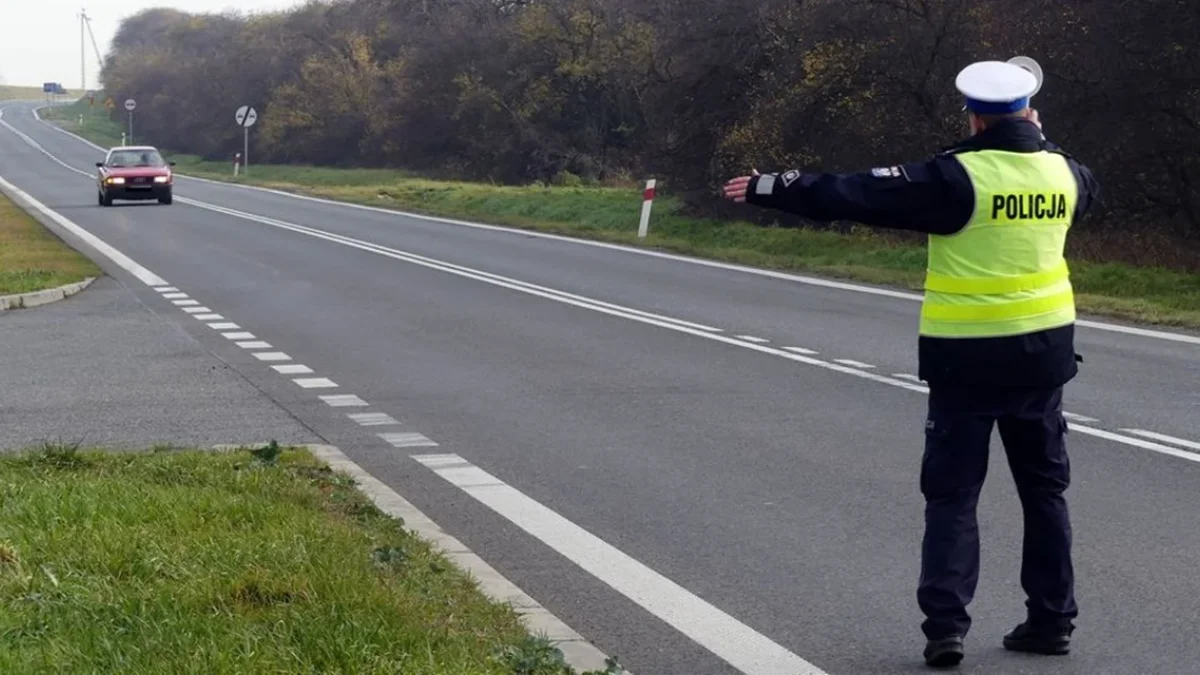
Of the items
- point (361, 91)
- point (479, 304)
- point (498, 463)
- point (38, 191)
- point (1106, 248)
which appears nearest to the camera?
point (498, 463)

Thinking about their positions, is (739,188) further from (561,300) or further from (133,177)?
(133,177)

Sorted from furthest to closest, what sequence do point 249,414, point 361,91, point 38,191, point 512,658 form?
1. point 361,91
2. point 38,191
3. point 249,414
4. point 512,658

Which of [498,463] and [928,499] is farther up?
[928,499]

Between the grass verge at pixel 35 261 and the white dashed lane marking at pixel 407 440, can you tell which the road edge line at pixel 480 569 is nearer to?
the white dashed lane marking at pixel 407 440

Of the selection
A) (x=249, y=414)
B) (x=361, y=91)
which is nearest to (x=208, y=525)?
(x=249, y=414)

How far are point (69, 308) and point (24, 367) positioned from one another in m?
5.34

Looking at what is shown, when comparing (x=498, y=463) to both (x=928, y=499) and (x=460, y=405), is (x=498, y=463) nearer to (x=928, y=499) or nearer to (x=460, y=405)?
(x=460, y=405)

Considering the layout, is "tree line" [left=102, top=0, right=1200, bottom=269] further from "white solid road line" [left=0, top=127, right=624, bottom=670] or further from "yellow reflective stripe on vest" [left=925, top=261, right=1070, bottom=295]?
"yellow reflective stripe on vest" [left=925, top=261, right=1070, bottom=295]

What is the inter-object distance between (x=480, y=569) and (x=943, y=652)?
1968mm

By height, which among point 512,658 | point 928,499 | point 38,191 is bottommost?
point 38,191

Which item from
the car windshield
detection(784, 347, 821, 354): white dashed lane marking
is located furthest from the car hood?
detection(784, 347, 821, 354): white dashed lane marking

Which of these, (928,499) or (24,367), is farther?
(24,367)

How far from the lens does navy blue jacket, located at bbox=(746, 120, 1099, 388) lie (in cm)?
574

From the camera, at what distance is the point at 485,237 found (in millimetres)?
32094
